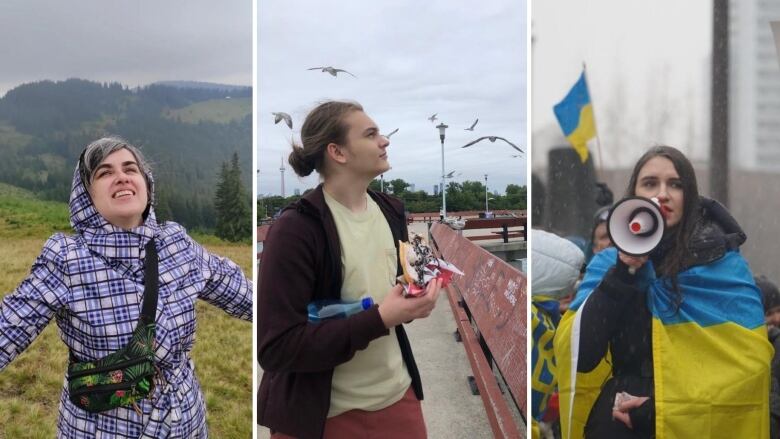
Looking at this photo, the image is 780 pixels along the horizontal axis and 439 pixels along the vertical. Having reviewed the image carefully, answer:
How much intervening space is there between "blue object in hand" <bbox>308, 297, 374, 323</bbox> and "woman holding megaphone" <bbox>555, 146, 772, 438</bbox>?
2.39 feet

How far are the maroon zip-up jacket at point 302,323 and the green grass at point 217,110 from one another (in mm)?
484

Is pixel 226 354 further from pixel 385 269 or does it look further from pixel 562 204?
pixel 562 204

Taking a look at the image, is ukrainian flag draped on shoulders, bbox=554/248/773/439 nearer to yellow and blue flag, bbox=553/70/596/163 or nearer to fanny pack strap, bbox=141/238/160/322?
yellow and blue flag, bbox=553/70/596/163

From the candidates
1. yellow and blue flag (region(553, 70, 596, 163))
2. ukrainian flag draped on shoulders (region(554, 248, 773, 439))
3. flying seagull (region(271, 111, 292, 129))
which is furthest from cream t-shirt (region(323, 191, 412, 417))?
ukrainian flag draped on shoulders (region(554, 248, 773, 439))

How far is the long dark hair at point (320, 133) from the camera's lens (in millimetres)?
1439

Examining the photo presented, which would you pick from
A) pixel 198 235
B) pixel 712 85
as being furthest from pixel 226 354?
pixel 712 85

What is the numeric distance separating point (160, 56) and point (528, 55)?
3.50ft

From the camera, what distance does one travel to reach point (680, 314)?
1660 mm

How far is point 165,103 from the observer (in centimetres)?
177

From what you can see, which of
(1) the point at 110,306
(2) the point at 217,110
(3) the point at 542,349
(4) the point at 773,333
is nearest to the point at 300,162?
(2) the point at 217,110

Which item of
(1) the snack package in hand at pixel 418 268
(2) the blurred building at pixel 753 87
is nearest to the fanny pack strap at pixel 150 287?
(1) the snack package in hand at pixel 418 268

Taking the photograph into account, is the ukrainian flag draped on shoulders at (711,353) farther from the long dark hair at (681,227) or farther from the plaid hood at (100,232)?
the plaid hood at (100,232)

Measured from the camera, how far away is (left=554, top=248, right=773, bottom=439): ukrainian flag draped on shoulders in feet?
5.40

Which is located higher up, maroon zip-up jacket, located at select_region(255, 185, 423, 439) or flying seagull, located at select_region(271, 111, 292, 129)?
flying seagull, located at select_region(271, 111, 292, 129)
